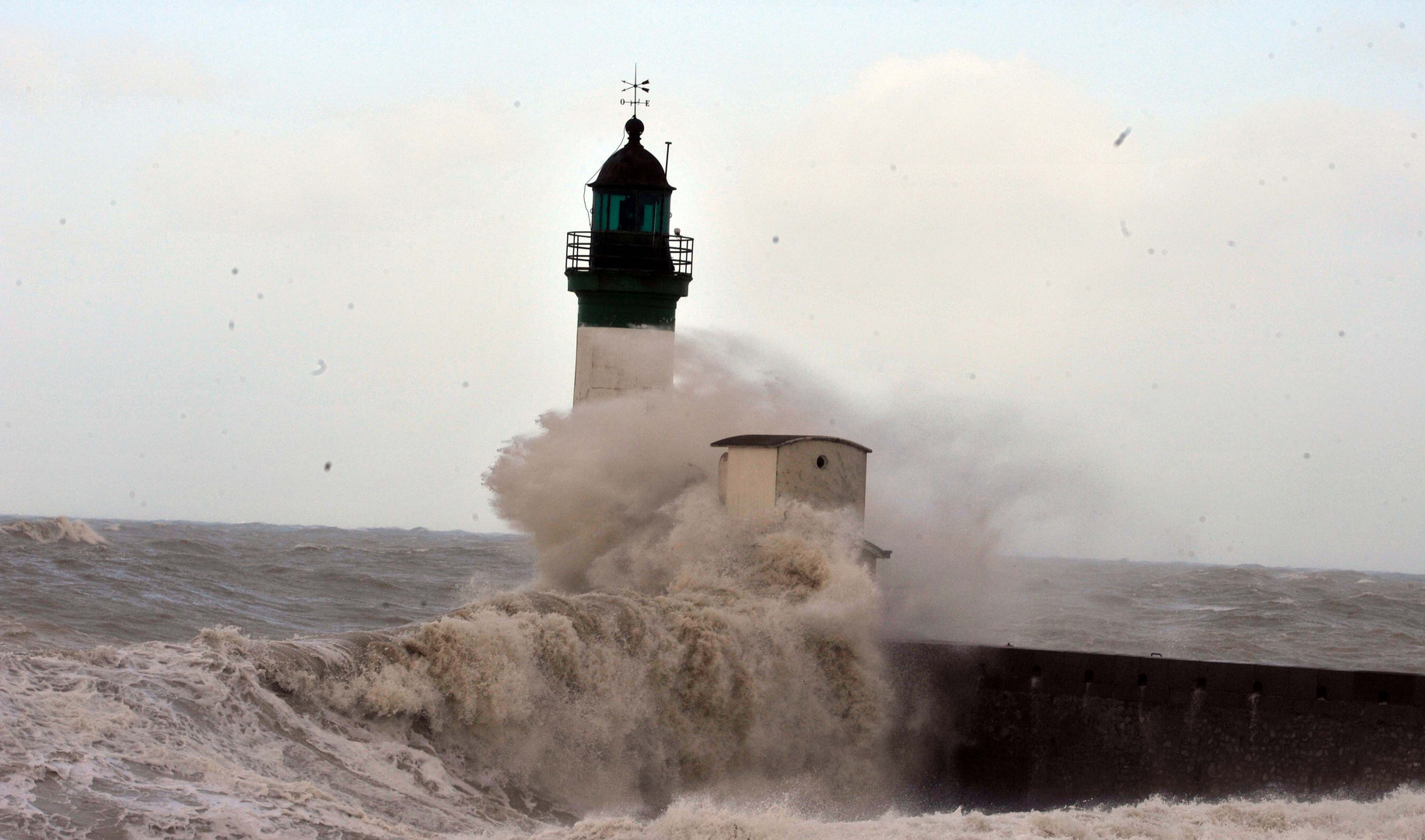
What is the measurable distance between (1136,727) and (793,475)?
4.12 m

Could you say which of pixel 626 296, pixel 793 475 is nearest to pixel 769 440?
pixel 793 475

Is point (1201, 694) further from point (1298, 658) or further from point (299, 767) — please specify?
point (1298, 658)

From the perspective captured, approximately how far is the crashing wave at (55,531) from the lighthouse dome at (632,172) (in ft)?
77.9

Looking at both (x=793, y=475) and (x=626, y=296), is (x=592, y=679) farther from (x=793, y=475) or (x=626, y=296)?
(x=626, y=296)

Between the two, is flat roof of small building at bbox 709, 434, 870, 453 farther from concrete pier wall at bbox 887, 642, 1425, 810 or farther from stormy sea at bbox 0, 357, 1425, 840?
concrete pier wall at bbox 887, 642, 1425, 810

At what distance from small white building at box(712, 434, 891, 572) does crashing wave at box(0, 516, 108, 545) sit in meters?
26.3

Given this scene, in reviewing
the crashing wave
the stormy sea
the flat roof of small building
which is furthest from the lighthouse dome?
the crashing wave

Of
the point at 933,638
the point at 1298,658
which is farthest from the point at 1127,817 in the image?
the point at 1298,658

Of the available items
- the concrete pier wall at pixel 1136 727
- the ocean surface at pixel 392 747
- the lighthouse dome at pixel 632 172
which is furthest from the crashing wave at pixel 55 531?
the concrete pier wall at pixel 1136 727

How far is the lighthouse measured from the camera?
16859 mm

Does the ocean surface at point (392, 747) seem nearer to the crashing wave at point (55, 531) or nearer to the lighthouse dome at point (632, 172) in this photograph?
the lighthouse dome at point (632, 172)

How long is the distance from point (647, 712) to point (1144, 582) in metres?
40.4

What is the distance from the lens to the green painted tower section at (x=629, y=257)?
1688 centimetres

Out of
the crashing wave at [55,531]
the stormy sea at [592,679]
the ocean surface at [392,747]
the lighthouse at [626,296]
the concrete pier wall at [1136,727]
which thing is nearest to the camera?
the ocean surface at [392,747]
